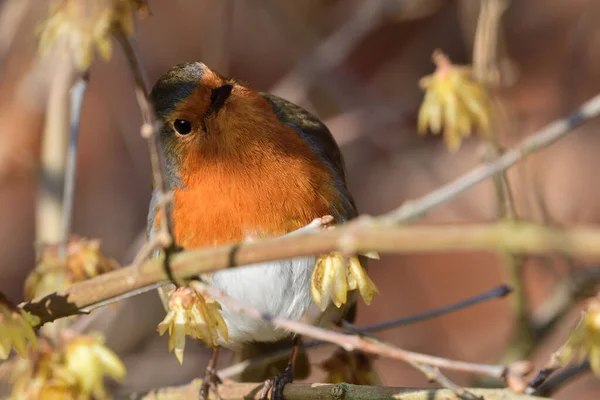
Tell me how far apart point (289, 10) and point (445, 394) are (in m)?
2.26

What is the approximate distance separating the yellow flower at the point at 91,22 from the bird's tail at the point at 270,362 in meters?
1.06

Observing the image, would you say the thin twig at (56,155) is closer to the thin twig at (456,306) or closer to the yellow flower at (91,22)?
the yellow flower at (91,22)

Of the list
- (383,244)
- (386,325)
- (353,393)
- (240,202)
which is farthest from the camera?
(240,202)

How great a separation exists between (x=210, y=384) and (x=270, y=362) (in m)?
0.40

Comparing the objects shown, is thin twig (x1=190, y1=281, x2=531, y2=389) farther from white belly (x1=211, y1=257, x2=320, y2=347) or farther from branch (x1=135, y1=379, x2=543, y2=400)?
white belly (x1=211, y1=257, x2=320, y2=347)

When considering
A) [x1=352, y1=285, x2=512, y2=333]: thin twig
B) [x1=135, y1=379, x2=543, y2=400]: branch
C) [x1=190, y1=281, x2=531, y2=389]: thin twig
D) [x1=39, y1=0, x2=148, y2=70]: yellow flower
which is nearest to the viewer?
[x1=190, y1=281, x2=531, y2=389]: thin twig

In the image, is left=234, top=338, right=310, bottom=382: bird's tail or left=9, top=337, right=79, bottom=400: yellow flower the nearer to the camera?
left=9, top=337, right=79, bottom=400: yellow flower

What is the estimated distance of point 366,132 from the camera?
10.5ft

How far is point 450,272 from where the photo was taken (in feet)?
15.3

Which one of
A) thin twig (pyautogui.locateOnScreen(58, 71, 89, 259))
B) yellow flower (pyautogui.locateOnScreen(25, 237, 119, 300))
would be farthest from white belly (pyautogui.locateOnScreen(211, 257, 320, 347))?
thin twig (pyautogui.locateOnScreen(58, 71, 89, 259))

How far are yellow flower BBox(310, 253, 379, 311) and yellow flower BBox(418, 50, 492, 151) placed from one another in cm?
58

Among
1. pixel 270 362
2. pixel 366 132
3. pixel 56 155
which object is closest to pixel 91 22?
pixel 270 362

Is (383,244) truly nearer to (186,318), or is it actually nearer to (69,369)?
(186,318)

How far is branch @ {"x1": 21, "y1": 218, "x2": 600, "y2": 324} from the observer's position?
2.88ft
